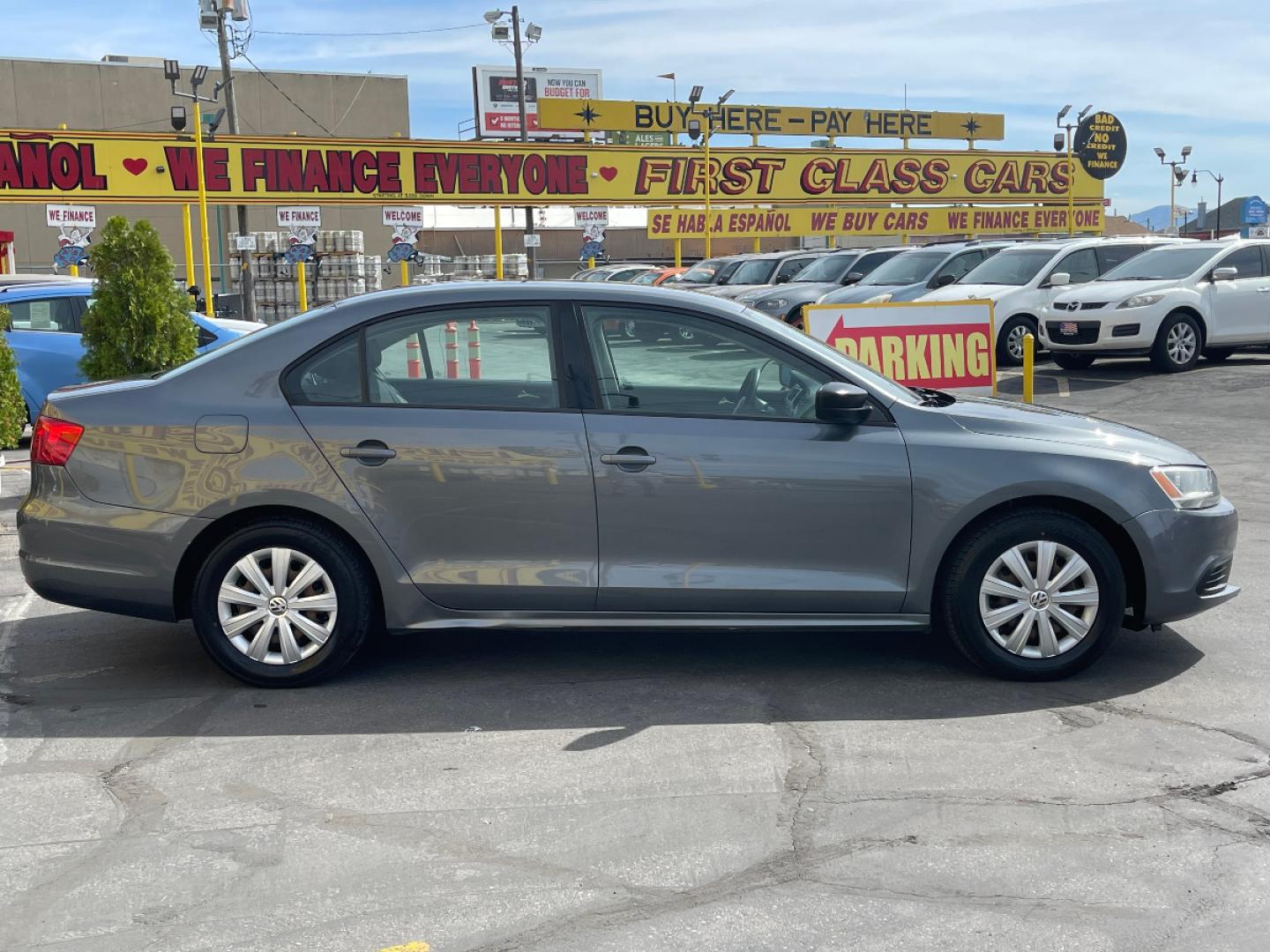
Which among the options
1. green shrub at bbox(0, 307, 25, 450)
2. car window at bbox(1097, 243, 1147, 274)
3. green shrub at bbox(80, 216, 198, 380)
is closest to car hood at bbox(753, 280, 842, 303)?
car window at bbox(1097, 243, 1147, 274)

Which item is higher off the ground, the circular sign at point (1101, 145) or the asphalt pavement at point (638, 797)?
the circular sign at point (1101, 145)

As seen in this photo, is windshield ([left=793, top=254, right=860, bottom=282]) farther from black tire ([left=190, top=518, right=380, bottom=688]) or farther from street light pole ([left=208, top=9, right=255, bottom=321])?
black tire ([left=190, top=518, right=380, bottom=688])

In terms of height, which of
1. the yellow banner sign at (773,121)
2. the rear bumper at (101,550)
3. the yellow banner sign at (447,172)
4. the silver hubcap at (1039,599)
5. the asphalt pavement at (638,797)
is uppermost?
the yellow banner sign at (773,121)

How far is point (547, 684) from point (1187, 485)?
2.69 m

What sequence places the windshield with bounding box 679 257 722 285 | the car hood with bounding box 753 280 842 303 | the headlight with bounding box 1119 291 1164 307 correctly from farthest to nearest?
1. the windshield with bounding box 679 257 722 285
2. the car hood with bounding box 753 280 842 303
3. the headlight with bounding box 1119 291 1164 307

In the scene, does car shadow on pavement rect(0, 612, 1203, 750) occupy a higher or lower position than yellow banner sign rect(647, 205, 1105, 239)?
lower

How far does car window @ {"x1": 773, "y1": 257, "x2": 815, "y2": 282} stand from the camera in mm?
26250

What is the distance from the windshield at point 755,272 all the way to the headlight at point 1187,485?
21627 millimetres

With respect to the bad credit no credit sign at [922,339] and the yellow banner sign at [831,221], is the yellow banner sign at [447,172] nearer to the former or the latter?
the yellow banner sign at [831,221]

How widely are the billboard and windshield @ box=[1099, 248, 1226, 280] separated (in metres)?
63.6

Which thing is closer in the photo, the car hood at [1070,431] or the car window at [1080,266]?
the car hood at [1070,431]

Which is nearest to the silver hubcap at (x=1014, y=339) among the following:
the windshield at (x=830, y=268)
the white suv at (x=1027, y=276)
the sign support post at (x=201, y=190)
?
the white suv at (x=1027, y=276)

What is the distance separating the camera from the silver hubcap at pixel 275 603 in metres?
5.35

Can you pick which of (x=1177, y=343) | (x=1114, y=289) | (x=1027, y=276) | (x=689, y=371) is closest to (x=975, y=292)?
(x=1027, y=276)
